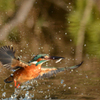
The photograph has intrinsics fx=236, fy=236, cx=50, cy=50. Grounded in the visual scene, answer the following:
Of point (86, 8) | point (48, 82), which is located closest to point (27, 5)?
point (86, 8)

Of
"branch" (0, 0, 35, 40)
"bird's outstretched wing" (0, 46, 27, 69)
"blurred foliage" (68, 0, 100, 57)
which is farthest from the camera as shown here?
"blurred foliage" (68, 0, 100, 57)

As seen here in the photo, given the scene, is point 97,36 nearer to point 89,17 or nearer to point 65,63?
point 89,17

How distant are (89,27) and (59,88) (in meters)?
0.90

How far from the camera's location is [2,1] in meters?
2.76

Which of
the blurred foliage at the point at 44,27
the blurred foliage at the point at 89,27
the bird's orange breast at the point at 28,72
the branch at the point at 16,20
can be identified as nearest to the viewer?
the bird's orange breast at the point at 28,72

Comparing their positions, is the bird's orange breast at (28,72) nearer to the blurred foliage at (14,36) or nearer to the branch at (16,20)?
the branch at (16,20)

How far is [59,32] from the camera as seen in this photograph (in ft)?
13.1

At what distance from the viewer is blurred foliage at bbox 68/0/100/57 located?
2514 millimetres

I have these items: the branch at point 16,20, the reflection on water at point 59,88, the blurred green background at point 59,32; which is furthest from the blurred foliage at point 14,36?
the reflection on water at point 59,88

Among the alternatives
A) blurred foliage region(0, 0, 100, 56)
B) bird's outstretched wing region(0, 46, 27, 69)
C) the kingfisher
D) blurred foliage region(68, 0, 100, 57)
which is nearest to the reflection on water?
the kingfisher

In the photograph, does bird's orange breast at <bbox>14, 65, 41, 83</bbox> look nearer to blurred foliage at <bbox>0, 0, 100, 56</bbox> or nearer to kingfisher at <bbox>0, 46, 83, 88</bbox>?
kingfisher at <bbox>0, 46, 83, 88</bbox>

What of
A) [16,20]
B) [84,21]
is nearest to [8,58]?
[16,20]

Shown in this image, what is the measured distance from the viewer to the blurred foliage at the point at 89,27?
251cm

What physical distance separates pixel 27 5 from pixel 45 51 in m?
1.05
